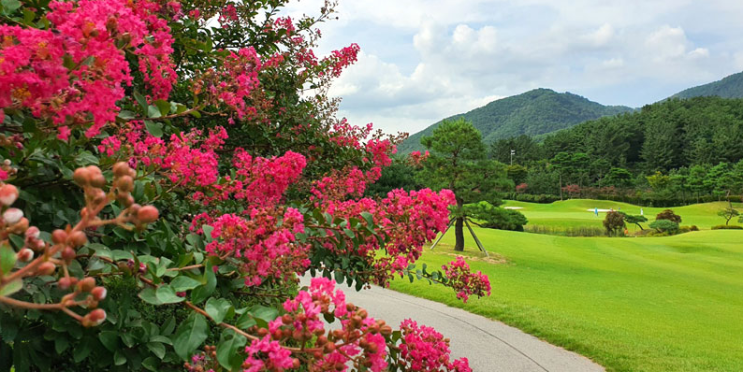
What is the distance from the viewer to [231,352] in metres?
0.91

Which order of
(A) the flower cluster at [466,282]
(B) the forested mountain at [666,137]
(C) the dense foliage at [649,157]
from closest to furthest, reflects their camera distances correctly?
1. (A) the flower cluster at [466,282]
2. (C) the dense foliage at [649,157]
3. (B) the forested mountain at [666,137]

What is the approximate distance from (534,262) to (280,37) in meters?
14.0

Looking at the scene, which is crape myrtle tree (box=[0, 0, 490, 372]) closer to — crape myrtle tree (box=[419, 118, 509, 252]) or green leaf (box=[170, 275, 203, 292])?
green leaf (box=[170, 275, 203, 292])

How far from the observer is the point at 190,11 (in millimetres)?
2703

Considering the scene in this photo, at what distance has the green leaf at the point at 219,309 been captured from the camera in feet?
3.16

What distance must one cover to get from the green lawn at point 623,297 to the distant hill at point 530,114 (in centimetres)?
9888

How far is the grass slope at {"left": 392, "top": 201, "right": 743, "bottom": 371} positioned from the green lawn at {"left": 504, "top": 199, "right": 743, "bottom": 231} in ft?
32.2

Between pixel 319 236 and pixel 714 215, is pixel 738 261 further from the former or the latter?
pixel 714 215

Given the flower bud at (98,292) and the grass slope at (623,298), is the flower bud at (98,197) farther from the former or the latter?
the grass slope at (623,298)

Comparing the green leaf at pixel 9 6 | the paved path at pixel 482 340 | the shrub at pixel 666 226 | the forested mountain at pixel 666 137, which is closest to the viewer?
the green leaf at pixel 9 6

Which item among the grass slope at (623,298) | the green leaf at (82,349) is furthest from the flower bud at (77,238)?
the grass slope at (623,298)

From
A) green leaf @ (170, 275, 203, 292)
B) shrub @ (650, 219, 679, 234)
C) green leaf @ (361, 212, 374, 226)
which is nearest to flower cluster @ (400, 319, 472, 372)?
green leaf @ (361, 212, 374, 226)

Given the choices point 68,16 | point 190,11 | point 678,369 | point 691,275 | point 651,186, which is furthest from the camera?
point 651,186

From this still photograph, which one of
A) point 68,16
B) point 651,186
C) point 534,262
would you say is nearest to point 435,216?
point 68,16
